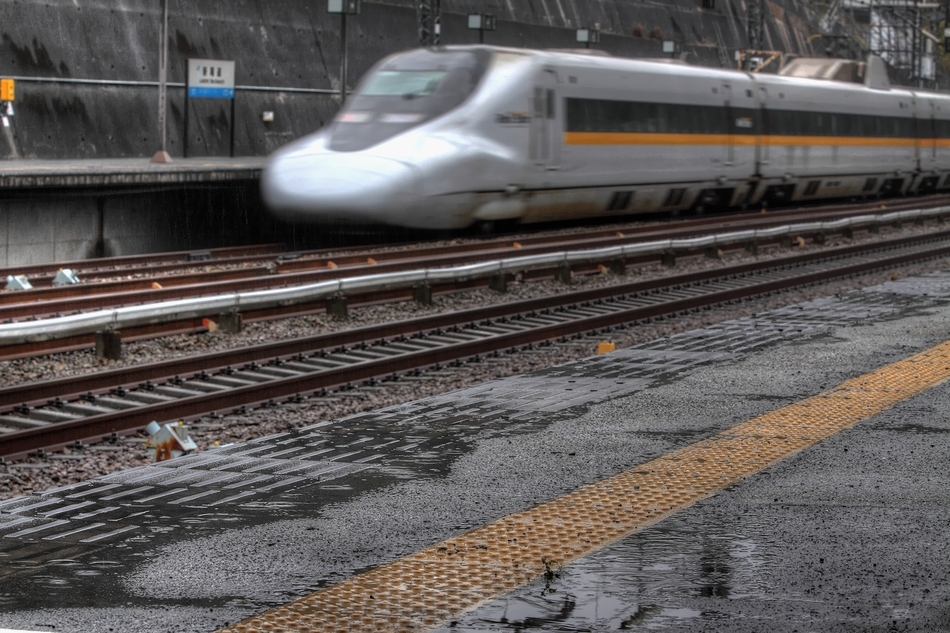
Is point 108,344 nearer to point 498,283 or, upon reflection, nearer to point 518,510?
point 518,510

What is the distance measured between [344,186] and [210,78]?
29.6 feet

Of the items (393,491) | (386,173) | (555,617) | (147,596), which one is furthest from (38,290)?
(555,617)

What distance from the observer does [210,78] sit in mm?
24438

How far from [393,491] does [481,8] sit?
113 ft

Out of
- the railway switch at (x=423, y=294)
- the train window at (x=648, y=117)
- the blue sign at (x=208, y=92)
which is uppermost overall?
the blue sign at (x=208, y=92)

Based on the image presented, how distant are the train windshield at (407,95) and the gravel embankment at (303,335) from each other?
3.32 metres

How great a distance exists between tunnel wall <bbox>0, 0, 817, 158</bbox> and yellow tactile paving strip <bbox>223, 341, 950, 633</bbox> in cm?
1839

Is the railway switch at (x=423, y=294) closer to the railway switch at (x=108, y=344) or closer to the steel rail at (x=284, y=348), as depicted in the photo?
the steel rail at (x=284, y=348)

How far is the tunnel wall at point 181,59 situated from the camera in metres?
24.0

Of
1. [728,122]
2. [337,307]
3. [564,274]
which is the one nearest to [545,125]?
[564,274]

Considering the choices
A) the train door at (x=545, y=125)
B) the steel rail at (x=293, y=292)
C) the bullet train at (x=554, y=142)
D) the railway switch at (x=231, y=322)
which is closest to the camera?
Answer: the steel rail at (x=293, y=292)

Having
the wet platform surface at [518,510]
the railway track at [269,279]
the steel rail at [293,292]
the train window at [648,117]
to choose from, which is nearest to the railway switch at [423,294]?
the steel rail at [293,292]

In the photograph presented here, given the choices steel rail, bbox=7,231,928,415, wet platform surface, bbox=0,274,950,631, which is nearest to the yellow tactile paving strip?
wet platform surface, bbox=0,274,950,631

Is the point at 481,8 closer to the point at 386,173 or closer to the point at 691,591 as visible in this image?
the point at 386,173
